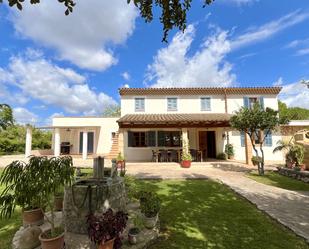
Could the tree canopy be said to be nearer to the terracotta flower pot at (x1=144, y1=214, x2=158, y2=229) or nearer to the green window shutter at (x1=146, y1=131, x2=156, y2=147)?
the terracotta flower pot at (x1=144, y1=214, x2=158, y2=229)

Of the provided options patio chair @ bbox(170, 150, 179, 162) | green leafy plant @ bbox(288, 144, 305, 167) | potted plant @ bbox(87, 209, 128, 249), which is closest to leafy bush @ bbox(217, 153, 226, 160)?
patio chair @ bbox(170, 150, 179, 162)

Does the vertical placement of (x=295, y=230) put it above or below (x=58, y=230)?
below

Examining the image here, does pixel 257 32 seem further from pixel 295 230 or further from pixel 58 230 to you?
pixel 58 230

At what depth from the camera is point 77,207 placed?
4.51 m

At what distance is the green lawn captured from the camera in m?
4.39

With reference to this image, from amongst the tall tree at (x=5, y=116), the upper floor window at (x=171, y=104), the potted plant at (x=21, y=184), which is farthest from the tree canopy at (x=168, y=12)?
the upper floor window at (x=171, y=104)

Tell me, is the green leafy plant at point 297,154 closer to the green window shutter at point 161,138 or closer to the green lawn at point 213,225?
the green lawn at point 213,225

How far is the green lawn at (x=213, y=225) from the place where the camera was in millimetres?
4395

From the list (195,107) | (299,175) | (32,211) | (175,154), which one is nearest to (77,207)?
(32,211)

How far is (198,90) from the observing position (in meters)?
19.6

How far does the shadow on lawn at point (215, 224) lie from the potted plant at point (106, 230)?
1069 millimetres

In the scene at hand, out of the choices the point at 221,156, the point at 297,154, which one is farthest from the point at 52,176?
the point at 221,156

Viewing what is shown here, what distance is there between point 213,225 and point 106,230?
9.86 ft

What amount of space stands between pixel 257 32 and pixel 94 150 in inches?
716
